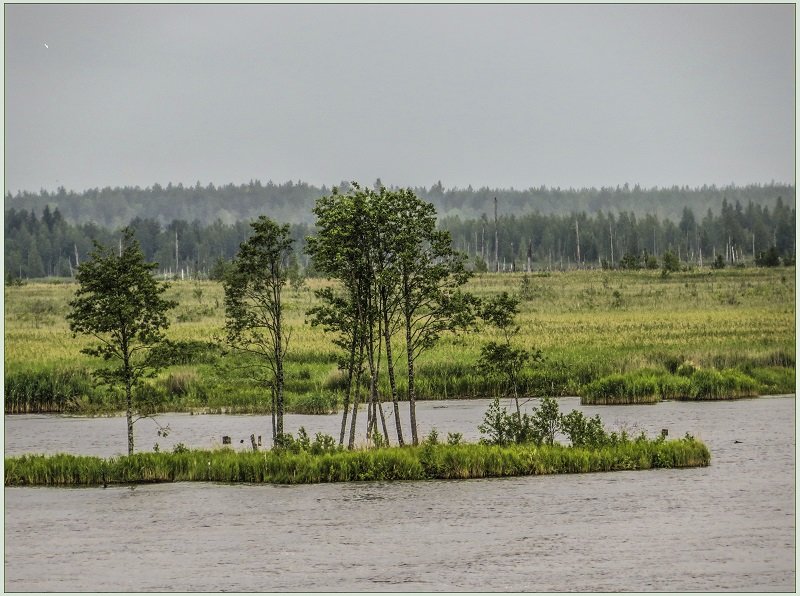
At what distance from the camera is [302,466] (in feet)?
134

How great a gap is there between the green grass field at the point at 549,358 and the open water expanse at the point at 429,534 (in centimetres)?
672

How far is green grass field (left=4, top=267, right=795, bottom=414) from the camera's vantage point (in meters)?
65.9

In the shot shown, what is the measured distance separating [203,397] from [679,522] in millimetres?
37702

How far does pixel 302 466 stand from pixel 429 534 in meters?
7.94

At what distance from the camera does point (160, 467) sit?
41.1 meters

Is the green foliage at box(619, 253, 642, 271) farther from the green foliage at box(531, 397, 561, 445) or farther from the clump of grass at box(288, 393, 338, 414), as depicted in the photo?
the green foliage at box(531, 397, 561, 445)

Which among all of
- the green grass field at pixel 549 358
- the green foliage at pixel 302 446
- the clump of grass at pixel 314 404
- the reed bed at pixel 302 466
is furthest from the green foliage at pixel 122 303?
the clump of grass at pixel 314 404

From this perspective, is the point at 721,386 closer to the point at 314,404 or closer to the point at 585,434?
the point at 314,404

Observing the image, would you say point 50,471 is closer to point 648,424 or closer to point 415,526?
point 415,526

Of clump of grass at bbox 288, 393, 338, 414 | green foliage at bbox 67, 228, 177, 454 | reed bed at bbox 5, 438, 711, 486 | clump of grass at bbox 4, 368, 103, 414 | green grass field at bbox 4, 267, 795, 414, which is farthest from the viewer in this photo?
green grass field at bbox 4, 267, 795, 414

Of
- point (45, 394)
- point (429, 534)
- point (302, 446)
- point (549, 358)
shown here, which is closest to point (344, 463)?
point (302, 446)

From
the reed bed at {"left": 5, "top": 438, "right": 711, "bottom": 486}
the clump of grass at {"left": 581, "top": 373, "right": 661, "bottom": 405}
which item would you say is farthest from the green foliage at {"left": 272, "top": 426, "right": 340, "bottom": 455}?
the clump of grass at {"left": 581, "top": 373, "right": 661, "bottom": 405}

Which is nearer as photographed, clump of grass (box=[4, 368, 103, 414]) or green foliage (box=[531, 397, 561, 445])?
green foliage (box=[531, 397, 561, 445])

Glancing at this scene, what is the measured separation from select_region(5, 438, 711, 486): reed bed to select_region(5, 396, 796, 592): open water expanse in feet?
1.72
